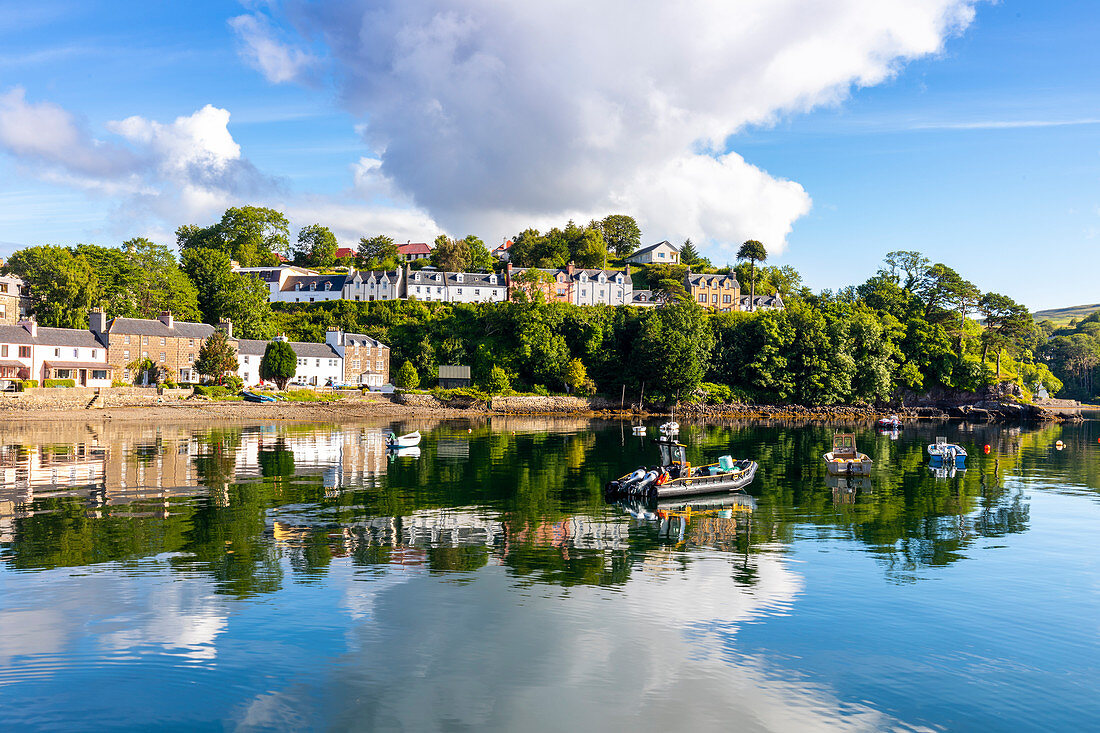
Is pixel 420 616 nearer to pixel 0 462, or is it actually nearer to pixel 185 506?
pixel 185 506

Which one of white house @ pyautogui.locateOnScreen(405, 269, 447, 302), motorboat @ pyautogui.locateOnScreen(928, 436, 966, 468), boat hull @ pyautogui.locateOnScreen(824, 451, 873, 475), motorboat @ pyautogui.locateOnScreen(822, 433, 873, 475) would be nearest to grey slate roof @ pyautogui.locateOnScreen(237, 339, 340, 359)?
white house @ pyautogui.locateOnScreen(405, 269, 447, 302)

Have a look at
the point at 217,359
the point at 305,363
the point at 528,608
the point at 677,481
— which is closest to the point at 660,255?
the point at 305,363

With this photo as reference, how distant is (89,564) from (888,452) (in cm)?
6144

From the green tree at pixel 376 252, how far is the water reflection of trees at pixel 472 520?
118551 millimetres

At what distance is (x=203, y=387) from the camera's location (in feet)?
292

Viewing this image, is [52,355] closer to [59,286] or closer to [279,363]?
[59,286]

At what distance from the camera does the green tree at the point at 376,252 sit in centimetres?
16812

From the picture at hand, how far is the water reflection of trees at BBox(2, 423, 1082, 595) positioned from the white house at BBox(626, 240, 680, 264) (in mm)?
125756

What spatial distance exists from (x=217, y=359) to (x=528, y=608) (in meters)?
87.3

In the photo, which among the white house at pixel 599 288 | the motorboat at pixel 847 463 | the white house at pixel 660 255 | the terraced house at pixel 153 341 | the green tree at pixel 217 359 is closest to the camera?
the motorboat at pixel 847 463

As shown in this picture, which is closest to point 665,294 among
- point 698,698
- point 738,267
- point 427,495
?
point 738,267

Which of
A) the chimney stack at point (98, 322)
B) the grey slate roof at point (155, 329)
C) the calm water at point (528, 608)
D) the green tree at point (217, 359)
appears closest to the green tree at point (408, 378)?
the green tree at point (217, 359)

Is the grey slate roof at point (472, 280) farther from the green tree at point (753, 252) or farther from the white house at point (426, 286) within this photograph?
the green tree at point (753, 252)

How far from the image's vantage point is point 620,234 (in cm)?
19050
